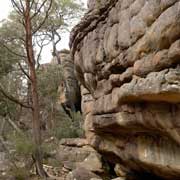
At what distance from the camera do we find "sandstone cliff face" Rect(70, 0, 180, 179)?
6.58 metres

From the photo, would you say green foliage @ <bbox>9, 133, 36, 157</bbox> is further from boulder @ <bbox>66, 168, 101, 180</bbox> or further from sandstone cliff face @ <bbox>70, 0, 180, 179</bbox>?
sandstone cliff face @ <bbox>70, 0, 180, 179</bbox>

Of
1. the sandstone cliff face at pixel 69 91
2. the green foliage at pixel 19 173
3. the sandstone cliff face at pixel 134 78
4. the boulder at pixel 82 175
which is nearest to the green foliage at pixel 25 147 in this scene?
the green foliage at pixel 19 173

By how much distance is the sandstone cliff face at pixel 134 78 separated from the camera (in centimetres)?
658

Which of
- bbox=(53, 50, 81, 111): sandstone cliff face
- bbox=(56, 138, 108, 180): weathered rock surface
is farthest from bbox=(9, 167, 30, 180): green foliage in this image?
bbox=(53, 50, 81, 111): sandstone cliff face

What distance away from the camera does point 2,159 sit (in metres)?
17.7

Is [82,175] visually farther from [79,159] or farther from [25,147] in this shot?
[79,159]

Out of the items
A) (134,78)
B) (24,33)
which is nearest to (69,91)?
(24,33)

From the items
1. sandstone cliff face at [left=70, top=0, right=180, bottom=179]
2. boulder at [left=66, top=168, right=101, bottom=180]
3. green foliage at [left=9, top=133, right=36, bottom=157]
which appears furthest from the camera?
green foliage at [left=9, top=133, right=36, bottom=157]

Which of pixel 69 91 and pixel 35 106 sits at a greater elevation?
pixel 69 91

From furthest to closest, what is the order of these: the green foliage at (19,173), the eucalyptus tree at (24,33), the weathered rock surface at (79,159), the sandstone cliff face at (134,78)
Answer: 1. the eucalyptus tree at (24,33)
2. the green foliage at (19,173)
3. the weathered rock surface at (79,159)
4. the sandstone cliff face at (134,78)

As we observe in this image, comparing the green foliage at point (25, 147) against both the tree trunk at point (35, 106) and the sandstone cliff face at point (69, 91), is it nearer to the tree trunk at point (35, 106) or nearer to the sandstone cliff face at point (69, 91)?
the tree trunk at point (35, 106)

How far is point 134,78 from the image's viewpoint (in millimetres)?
7758

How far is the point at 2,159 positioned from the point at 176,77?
508 inches

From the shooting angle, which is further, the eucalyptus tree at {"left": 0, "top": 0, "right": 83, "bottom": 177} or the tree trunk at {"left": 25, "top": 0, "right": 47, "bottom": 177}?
the eucalyptus tree at {"left": 0, "top": 0, "right": 83, "bottom": 177}
